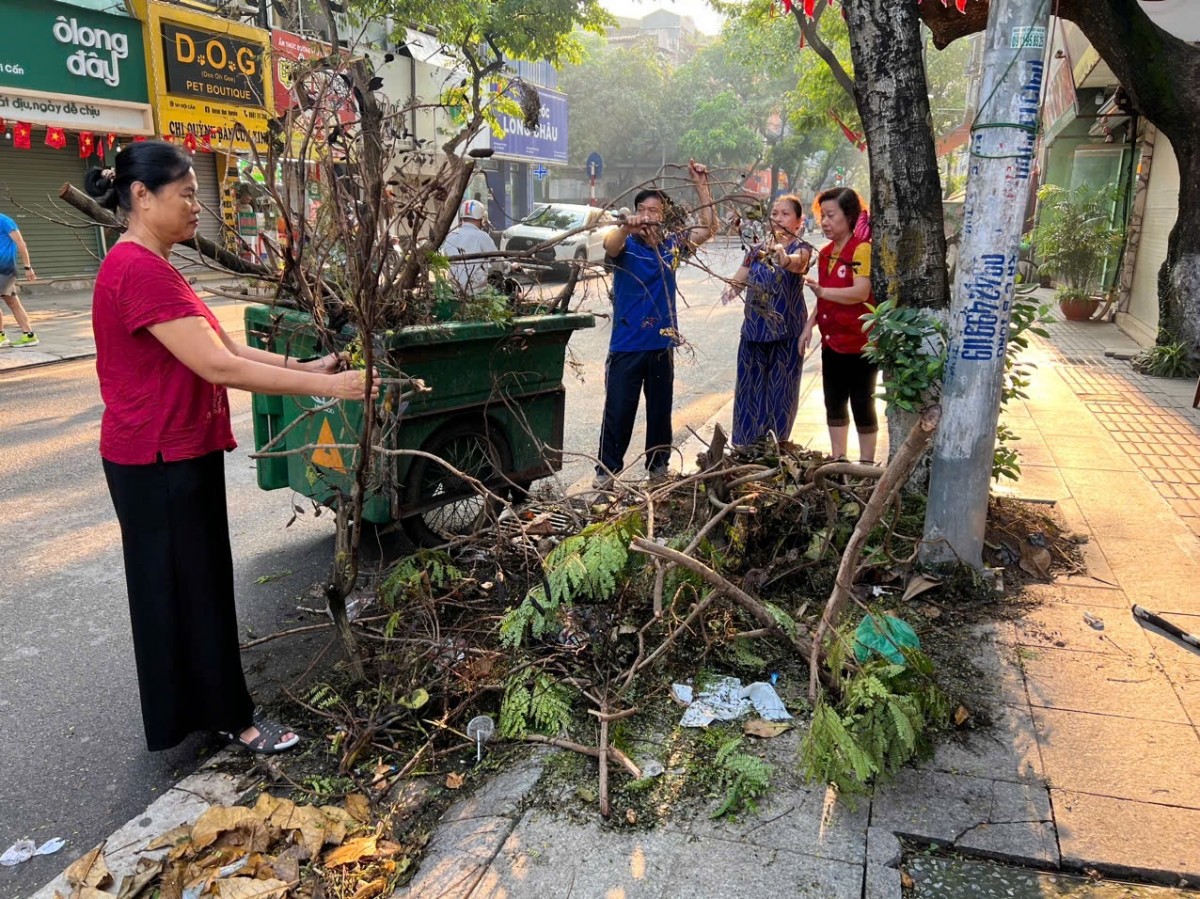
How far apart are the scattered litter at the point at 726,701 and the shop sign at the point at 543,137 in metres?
25.4

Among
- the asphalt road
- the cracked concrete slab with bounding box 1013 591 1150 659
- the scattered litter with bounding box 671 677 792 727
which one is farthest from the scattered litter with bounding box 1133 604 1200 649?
A: the asphalt road

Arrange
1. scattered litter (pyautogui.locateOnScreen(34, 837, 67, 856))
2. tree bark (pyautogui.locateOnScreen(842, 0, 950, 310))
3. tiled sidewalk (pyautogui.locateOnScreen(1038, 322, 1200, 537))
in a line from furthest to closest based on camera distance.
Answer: tiled sidewalk (pyautogui.locateOnScreen(1038, 322, 1200, 537))
tree bark (pyautogui.locateOnScreen(842, 0, 950, 310))
scattered litter (pyautogui.locateOnScreen(34, 837, 67, 856))

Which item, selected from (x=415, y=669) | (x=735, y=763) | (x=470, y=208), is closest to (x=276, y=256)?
(x=415, y=669)

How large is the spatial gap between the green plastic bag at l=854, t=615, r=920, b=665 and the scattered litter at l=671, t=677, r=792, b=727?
338 mm

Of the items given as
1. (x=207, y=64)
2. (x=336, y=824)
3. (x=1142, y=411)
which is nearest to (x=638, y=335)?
(x=336, y=824)

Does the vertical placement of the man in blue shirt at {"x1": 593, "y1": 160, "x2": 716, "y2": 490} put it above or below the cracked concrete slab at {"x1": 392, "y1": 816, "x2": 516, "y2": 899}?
above

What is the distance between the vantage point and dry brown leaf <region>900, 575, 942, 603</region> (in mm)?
3938

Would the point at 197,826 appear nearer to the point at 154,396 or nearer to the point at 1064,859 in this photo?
the point at 154,396

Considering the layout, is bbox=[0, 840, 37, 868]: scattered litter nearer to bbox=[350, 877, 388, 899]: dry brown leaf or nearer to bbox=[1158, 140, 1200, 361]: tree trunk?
bbox=[350, 877, 388, 899]: dry brown leaf

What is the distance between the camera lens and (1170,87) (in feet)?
25.9

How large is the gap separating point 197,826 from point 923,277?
12.0ft

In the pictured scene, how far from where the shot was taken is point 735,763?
9.16 feet

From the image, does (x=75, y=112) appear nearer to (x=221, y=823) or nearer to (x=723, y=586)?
(x=221, y=823)

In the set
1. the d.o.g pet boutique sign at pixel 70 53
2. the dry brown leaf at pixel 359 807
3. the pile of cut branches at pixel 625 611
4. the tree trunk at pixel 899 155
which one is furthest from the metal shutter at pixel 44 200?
the dry brown leaf at pixel 359 807
